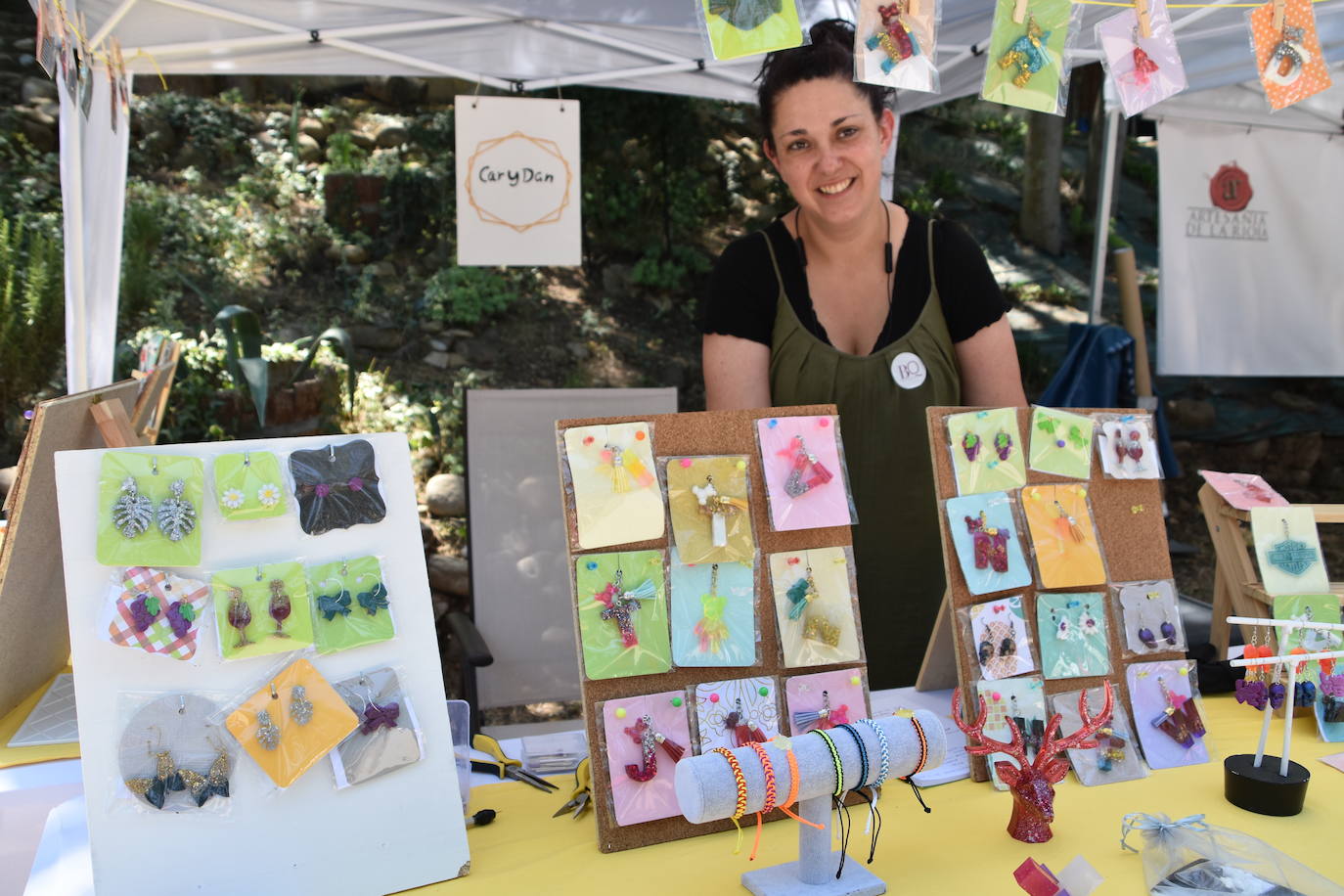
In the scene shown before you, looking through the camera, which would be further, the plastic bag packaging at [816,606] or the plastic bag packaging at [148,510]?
the plastic bag packaging at [816,606]

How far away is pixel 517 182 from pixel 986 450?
212 centimetres

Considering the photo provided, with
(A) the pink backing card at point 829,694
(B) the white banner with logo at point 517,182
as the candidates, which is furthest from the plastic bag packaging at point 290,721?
(B) the white banner with logo at point 517,182

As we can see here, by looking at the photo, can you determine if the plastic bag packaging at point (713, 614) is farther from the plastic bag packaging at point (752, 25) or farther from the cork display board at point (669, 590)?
the plastic bag packaging at point (752, 25)

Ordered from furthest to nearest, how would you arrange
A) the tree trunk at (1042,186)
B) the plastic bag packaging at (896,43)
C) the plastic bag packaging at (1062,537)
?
the tree trunk at (1042,186)
the plastic bag packaging at (896,43)
the plastic bag packaging at (1062,537)

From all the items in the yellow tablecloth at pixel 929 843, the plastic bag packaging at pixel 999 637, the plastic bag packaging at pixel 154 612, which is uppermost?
the plastic bag packaging at pixel 154 612

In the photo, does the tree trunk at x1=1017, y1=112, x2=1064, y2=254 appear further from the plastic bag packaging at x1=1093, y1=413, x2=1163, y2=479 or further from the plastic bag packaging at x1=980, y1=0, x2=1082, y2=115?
the plastic bag packaging at x1=1093, y1=413, x2=1163, y2=479

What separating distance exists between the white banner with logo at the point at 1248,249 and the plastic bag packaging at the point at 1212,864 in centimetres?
341

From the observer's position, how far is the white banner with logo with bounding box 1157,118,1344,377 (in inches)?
162

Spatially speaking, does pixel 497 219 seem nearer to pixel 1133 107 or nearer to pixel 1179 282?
pixel 1133 107

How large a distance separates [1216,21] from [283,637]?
305 cm

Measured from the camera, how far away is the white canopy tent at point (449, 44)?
98.0 inches

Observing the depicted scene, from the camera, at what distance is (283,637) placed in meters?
1.17

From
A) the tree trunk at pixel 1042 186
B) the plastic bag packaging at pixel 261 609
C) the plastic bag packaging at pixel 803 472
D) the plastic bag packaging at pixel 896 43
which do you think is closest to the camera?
the plastic bag packaging at pixel 261 609

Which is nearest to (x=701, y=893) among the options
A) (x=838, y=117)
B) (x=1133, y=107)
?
(x=838, y=117)
